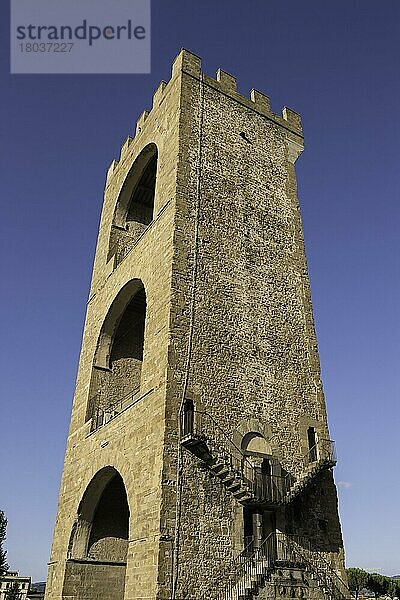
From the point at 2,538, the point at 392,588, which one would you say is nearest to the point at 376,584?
the point at 392,588

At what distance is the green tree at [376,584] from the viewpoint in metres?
48.3

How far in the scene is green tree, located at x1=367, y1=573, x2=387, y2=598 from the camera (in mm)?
48344

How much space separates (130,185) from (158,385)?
11.0 m

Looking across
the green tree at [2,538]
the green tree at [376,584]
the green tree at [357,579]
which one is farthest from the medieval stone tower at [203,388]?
the green tree at [376,584]

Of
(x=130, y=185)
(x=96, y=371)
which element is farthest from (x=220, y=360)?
(x=130, y=185)

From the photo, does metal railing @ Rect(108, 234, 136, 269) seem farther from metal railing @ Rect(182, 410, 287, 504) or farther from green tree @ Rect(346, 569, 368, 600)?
green tree @ Rect(346, 569, 368, 600)

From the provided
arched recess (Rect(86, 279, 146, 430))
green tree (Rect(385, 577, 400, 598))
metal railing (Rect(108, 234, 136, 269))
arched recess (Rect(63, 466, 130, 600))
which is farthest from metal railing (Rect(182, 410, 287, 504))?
green tree (Rect(385, 577, 400, 598))

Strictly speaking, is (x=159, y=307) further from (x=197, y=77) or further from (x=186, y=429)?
(x=197, y=77)

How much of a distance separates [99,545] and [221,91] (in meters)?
15.5

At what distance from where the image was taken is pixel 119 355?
19062 millimetres

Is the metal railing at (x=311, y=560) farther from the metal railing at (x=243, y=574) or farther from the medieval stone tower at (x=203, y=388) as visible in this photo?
the metal railing at (x=243, y=574)

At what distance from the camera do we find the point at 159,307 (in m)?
14.6

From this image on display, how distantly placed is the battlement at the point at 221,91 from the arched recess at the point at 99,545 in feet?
43.2

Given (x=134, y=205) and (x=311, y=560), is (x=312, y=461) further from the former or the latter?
(x=134, y=205)
